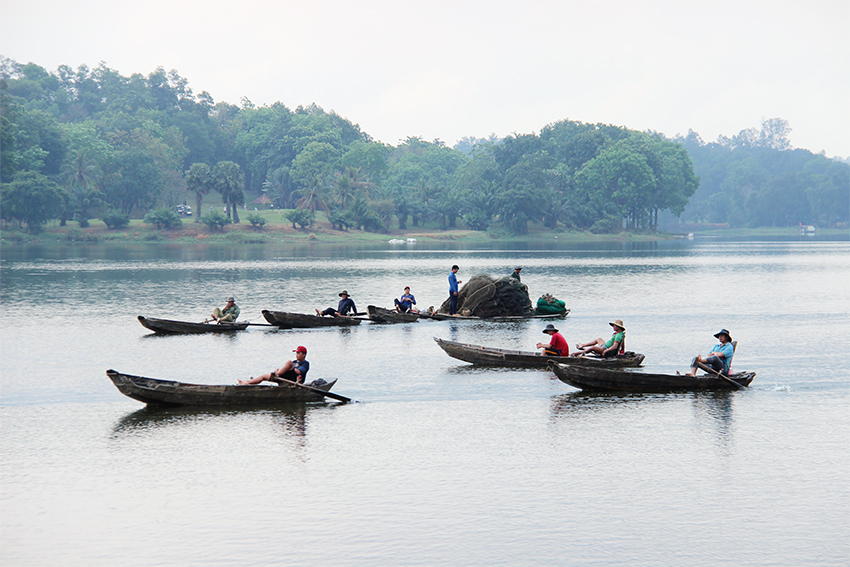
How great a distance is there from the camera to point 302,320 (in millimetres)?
42094

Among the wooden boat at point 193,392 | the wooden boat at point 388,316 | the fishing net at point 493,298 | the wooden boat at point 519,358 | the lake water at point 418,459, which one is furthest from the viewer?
the fishing net at point 493,298

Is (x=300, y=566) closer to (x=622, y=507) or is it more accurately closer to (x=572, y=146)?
(x=622, y=507)

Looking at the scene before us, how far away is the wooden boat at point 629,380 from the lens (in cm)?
2569

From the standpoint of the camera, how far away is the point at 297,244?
5615 inches

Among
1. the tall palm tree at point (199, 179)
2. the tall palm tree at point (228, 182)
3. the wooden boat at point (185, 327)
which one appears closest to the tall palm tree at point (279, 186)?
the tall palm tree at point (228, 182)

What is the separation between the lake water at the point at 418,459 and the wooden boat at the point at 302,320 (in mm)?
691

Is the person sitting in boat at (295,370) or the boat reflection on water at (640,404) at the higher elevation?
the person sitting in boat at (295,370)

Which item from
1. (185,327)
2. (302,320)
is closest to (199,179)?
(302,320)

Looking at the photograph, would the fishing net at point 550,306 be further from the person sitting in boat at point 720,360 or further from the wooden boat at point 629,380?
the wooden boat at point 629,380

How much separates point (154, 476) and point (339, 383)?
1031cm

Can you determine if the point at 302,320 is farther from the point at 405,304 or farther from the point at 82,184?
the point at 82,184

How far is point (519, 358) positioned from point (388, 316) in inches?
571

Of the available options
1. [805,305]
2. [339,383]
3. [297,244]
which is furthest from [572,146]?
[339,383]

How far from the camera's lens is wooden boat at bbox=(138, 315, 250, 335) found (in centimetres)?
3969
